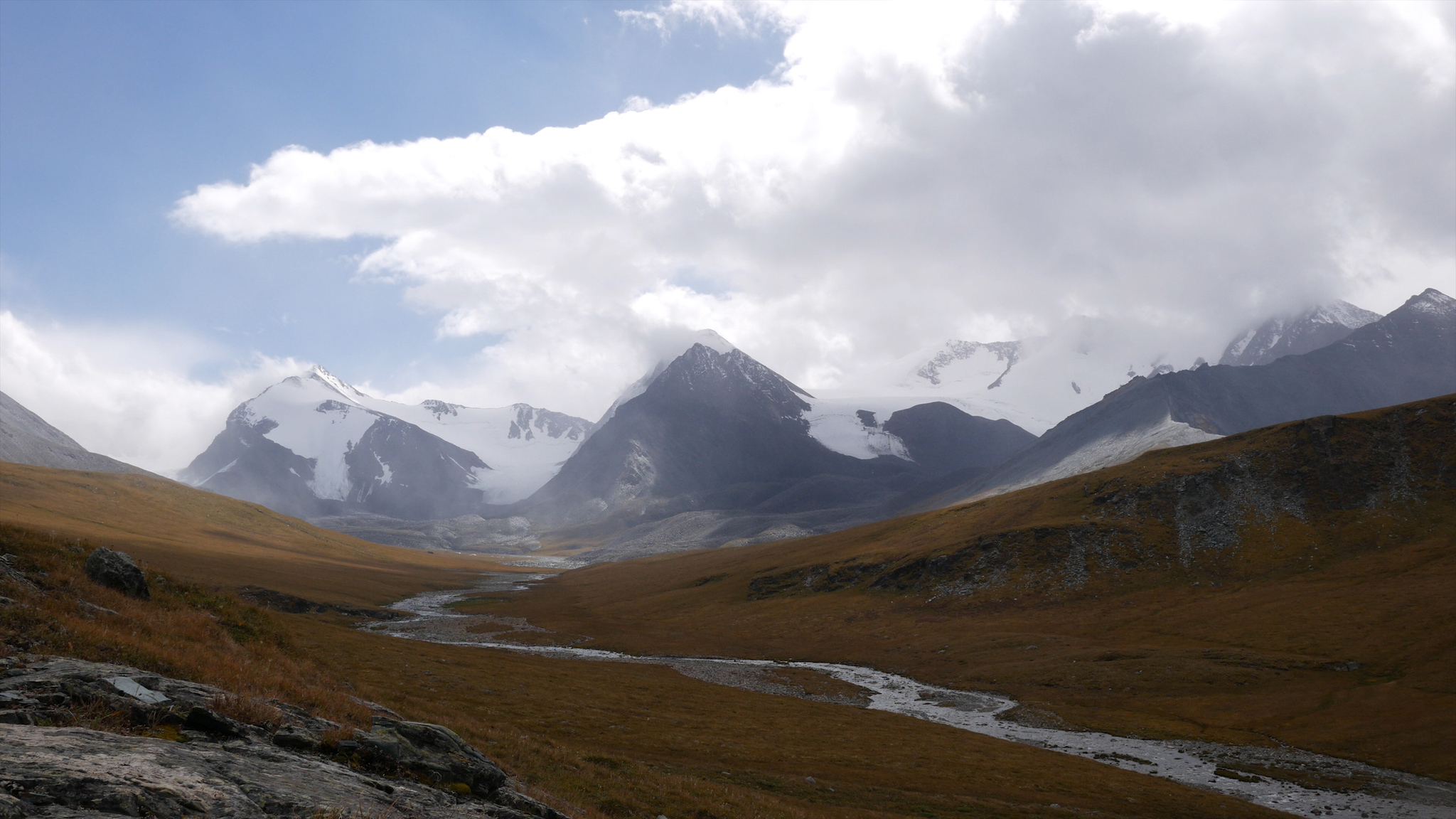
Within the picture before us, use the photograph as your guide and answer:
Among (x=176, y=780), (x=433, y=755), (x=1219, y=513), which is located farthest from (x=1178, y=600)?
(x=176, y=780)

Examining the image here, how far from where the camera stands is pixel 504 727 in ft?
101

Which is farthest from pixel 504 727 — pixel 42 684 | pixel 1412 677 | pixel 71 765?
pixel 1412 677

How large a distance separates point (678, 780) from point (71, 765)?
67.6 ft

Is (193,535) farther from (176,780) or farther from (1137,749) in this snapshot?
(176,780)

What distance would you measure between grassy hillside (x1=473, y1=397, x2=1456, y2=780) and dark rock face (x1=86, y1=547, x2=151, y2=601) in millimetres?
59108

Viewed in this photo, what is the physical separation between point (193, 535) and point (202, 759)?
567 feet

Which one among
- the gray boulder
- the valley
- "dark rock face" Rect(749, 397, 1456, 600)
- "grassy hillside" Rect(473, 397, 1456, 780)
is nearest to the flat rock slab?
the valley

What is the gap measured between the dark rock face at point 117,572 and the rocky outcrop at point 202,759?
10374 millimetres

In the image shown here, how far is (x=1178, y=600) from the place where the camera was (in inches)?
3570

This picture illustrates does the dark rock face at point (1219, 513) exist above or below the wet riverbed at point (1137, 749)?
above

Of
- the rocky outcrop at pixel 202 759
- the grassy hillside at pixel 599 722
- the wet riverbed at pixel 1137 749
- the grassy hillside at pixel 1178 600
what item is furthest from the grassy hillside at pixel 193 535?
the rocky outcrop at pixel 202 759

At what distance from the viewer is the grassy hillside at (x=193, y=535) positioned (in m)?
106

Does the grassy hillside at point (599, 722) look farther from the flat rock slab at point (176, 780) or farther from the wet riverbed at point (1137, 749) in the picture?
the wet riverbed at point (1137, 749)

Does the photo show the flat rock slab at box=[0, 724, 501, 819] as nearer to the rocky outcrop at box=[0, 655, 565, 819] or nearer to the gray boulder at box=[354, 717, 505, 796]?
the rocky outcrop at box=[0, 655, 565, 819]
